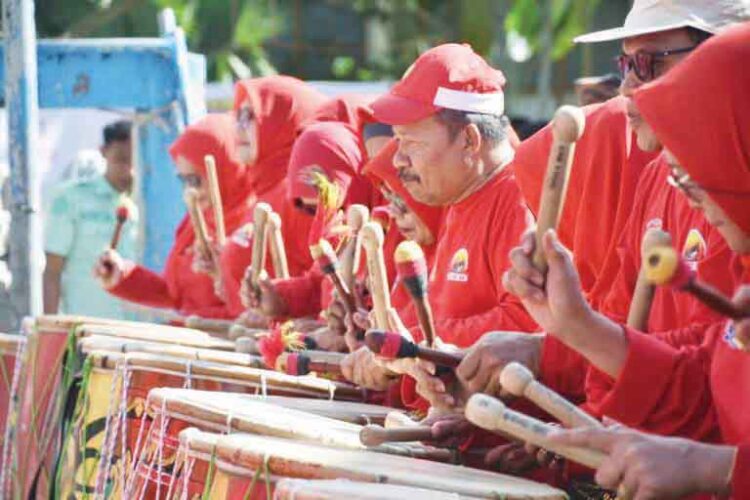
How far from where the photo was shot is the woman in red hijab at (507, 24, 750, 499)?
11.8ft

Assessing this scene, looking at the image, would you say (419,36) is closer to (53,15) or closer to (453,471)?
(53,15)

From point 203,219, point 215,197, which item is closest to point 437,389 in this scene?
point 215,197

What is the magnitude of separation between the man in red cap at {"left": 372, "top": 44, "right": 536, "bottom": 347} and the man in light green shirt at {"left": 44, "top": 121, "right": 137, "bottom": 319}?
17.2 ft

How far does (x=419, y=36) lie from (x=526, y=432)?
21.6 meters

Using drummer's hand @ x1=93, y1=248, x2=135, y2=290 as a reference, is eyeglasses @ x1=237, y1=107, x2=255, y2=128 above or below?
above

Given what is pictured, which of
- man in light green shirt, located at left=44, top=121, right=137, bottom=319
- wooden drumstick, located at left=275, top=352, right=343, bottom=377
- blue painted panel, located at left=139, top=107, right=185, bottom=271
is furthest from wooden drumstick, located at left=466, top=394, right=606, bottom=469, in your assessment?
man in light green shirt, located at left=44, top=121, right=137, bottom=319

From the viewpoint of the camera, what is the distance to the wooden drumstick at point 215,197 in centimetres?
805

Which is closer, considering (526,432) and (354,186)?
(526,432)

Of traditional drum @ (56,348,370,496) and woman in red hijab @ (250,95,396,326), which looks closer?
traditional drum @ (56,348,370,496)

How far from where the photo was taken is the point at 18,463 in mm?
7305

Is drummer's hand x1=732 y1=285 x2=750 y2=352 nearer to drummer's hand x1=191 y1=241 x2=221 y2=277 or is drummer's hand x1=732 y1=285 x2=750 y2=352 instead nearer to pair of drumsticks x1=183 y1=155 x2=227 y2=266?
pair of drumsticks x1=183 y1=155 x2=227 y2=266

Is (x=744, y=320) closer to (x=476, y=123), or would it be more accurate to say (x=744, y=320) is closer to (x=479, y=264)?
(x=479, y=264)

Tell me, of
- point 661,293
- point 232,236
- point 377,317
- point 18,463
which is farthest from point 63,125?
point 661,293

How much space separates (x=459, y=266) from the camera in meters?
5.48
